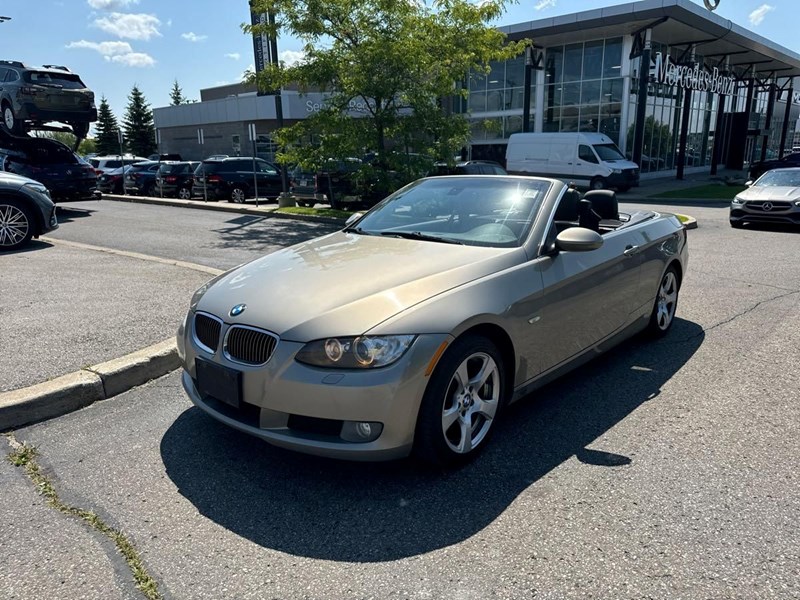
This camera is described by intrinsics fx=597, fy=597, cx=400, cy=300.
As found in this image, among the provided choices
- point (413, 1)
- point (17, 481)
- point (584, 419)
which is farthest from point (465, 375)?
point (413, 1)

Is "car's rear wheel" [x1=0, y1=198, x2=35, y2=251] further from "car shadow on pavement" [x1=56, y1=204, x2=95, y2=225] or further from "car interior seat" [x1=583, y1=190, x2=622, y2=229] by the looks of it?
"car interior seat" [x1=583, y1=190, x2=622, y2=229]

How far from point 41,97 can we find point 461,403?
17.2 metres

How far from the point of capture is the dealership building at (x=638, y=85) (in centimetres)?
2772

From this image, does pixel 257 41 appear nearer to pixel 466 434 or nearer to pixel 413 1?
pixel 413 1

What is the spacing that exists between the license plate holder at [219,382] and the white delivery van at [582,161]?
22107mm

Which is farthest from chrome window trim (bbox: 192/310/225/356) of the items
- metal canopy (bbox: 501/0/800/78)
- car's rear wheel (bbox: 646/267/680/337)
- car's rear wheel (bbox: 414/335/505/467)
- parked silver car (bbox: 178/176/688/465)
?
metal canopy (bbox: 501/0/800/78)

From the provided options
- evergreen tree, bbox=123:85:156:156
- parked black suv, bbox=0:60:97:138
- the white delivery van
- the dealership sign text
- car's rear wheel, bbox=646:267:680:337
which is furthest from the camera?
evergreen tree, bbox=123:85:156:156

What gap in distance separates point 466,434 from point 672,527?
42.1 inches

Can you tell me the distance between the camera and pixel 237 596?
2.33 metres

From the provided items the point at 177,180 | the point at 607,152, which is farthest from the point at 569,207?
the point at 607,152

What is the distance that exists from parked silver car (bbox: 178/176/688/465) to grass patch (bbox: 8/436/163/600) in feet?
2.37

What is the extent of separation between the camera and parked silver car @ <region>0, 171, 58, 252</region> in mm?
9211

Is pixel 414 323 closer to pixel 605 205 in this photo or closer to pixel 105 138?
pixel 605 205

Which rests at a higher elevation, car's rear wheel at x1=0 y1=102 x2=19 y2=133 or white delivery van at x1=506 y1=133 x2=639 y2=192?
car's rear wheel at x1=0 y1=102 x2=19 y2=133
